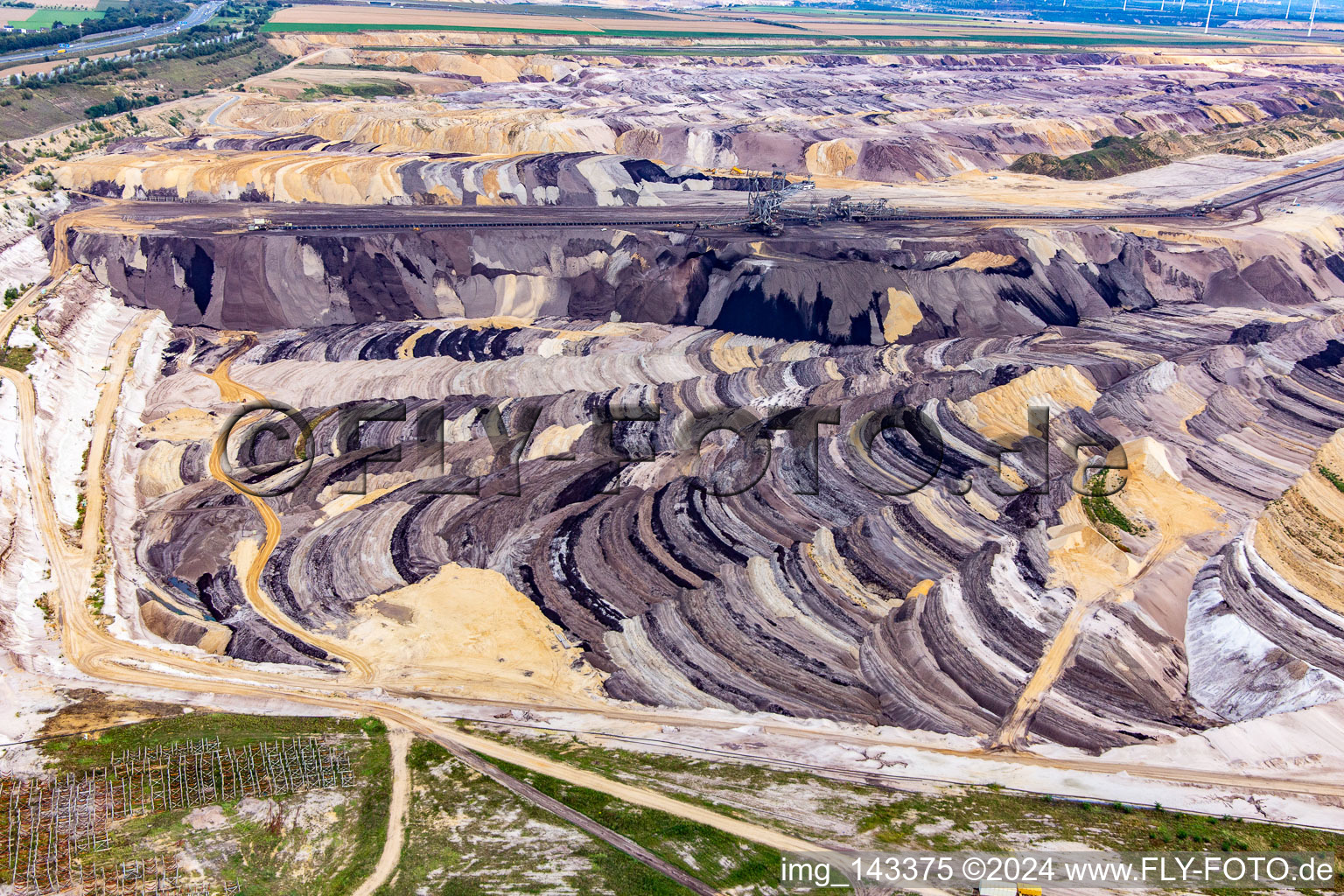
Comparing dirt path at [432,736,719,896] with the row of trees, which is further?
the row of trees

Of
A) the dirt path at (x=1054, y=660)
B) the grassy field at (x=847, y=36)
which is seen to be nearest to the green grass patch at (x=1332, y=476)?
the dirt path at (x=1054, y=660)

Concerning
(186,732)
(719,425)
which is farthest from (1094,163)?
(186,732)

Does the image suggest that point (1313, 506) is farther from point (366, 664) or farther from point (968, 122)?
point (968, 122)

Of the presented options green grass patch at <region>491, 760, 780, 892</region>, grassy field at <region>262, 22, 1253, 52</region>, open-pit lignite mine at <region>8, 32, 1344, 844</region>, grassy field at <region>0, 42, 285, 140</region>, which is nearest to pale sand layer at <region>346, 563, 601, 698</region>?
open-pit lignite mine at <region>8, 32, 1344, 844</region>

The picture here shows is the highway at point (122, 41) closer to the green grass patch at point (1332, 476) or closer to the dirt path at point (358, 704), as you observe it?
the dirt path at point (358, 704)

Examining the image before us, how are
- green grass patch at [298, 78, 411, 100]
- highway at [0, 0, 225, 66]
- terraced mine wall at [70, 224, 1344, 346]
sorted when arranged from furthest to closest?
1. green grass patch at [298, 78, 411, 100]
2. highway at [0, 0, 225, 66]
3. terraced mine wall at [70, 224, 1344, 346]

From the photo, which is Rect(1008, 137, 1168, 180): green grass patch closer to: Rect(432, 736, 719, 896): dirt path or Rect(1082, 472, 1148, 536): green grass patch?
Rect(1082, 472, 1148, 536): green grass patch
